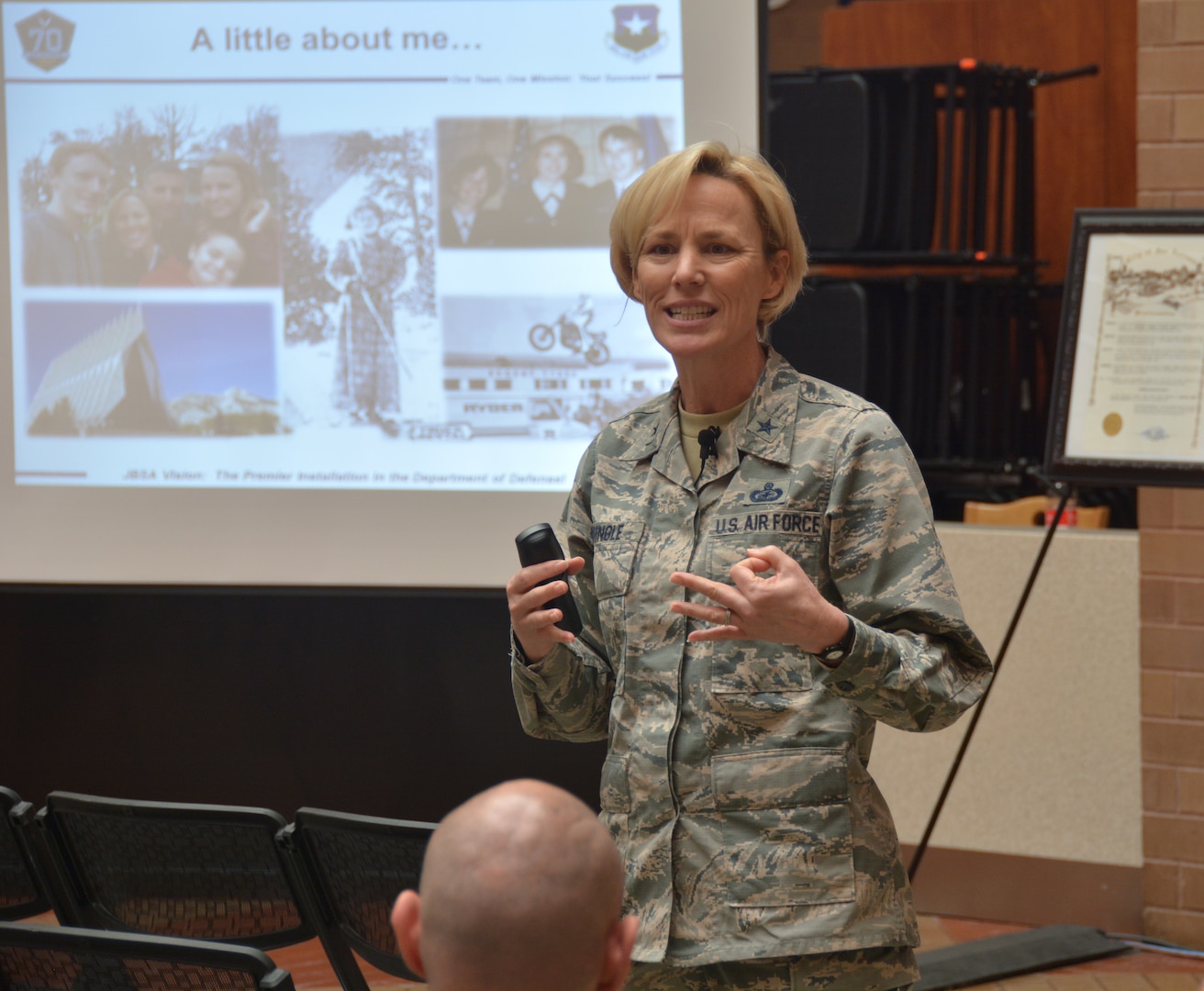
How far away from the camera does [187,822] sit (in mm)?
1727

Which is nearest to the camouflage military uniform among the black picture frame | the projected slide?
the black picture frame

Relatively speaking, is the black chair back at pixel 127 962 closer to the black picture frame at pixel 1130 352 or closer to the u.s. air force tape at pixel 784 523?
the u.s. air force tape at pixel 784 523

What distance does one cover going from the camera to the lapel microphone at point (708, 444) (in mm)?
1416

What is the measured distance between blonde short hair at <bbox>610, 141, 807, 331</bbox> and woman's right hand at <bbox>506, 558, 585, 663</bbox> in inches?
15.7

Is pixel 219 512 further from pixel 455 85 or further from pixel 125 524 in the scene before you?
pixel 455 85

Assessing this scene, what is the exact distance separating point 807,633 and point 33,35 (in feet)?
9.74

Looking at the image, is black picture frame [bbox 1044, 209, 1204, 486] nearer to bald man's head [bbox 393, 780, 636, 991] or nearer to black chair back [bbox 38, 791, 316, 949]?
black chair back [bbox 38, 791, 316, 949]

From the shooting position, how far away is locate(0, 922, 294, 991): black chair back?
4.16 ft

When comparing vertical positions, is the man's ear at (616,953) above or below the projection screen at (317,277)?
below

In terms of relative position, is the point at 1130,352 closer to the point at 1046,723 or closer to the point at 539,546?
the point at 1046,723

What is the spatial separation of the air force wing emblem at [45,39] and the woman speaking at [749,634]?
242 cm

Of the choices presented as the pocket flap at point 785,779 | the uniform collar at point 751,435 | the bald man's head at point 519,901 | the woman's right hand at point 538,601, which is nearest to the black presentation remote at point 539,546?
the woman's right hand at point 538,601

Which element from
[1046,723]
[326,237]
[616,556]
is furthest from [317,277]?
[1046,723]

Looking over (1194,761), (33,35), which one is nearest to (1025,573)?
(1194,761)
